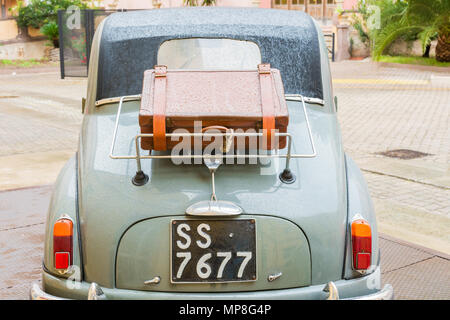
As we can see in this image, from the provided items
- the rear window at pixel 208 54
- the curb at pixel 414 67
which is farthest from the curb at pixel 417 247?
the curb at pixel 414 67

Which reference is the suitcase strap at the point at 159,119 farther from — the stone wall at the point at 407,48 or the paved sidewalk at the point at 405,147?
the stone wall at the point at 407,48

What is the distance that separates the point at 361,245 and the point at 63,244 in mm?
1473

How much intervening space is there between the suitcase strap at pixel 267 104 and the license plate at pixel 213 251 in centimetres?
44

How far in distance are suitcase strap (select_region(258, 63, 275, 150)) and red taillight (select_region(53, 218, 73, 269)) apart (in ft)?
3.50

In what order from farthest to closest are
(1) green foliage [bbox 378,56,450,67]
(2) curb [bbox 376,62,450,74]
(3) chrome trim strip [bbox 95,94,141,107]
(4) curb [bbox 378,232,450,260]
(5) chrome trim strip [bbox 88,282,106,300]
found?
(1) green foliage [bbox 378,56,450,67]
(2) curb [bbox 376,62,450,74]
(4) curb [bbox 378,232,450,260]
(3) chrome trim strip [bbox 95,94,141,107]
(5) chrome trim strip [bbox 88,282,106,300]

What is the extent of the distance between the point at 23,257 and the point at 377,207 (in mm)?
3400

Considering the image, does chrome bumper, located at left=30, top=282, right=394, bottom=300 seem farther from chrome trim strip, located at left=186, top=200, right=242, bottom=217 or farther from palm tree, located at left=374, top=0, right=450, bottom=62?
palm tree, located at left=374, top=0, right=450, bottom=62

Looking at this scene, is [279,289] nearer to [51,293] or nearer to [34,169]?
[51,293]

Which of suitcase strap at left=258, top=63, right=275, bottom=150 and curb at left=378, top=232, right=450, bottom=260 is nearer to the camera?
suitcase strap at left=258, top=63, right=275, bottom=150

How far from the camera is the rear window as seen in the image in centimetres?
371

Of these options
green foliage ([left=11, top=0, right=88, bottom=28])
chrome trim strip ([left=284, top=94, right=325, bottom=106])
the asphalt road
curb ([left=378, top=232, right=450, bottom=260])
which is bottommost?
curb ([left=378, top=232, right=450, bottom=260])

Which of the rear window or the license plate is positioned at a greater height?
the rear window

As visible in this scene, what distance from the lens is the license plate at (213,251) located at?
2.78m

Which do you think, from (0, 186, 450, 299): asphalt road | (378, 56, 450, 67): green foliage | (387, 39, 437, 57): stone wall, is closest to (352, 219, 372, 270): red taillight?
(0, 186, 450, 299): asphalt road
